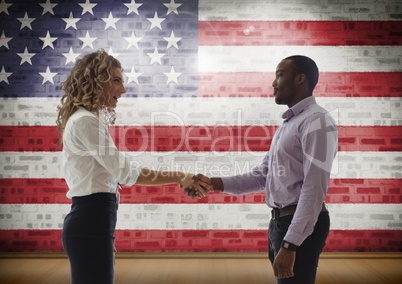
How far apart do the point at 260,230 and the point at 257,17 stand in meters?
2.09

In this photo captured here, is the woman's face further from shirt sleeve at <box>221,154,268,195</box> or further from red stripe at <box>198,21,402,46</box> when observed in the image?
red stripe at <box>198,21,402,46</box>

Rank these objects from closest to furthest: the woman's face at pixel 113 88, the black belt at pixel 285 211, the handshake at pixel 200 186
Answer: the black belt at pixel 285 211, the woman's face at pixel 113 88, the handshake at pixel 200 186

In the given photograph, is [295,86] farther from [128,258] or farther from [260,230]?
[128,258]

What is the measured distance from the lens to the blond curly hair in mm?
1894

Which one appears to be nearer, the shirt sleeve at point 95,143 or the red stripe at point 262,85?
the shirt sleeve at point 95,143

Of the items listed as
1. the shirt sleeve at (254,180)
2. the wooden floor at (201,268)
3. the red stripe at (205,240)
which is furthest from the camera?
the red stripe at (205,240)

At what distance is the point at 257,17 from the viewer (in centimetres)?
413

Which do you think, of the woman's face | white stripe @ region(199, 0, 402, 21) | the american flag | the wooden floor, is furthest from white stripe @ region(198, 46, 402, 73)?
the woman's face

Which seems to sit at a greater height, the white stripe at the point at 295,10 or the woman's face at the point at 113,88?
the white stripe at the point at 295,10

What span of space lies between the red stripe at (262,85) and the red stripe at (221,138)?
33cm

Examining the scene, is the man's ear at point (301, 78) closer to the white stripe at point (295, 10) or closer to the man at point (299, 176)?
the man at point (299, 176)

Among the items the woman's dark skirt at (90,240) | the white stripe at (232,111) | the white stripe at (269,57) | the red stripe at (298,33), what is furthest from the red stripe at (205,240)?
the woman's dark skirt at (90,240)

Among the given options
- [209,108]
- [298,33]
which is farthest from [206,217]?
[298,33]

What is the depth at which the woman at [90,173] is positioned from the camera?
1741 mm
